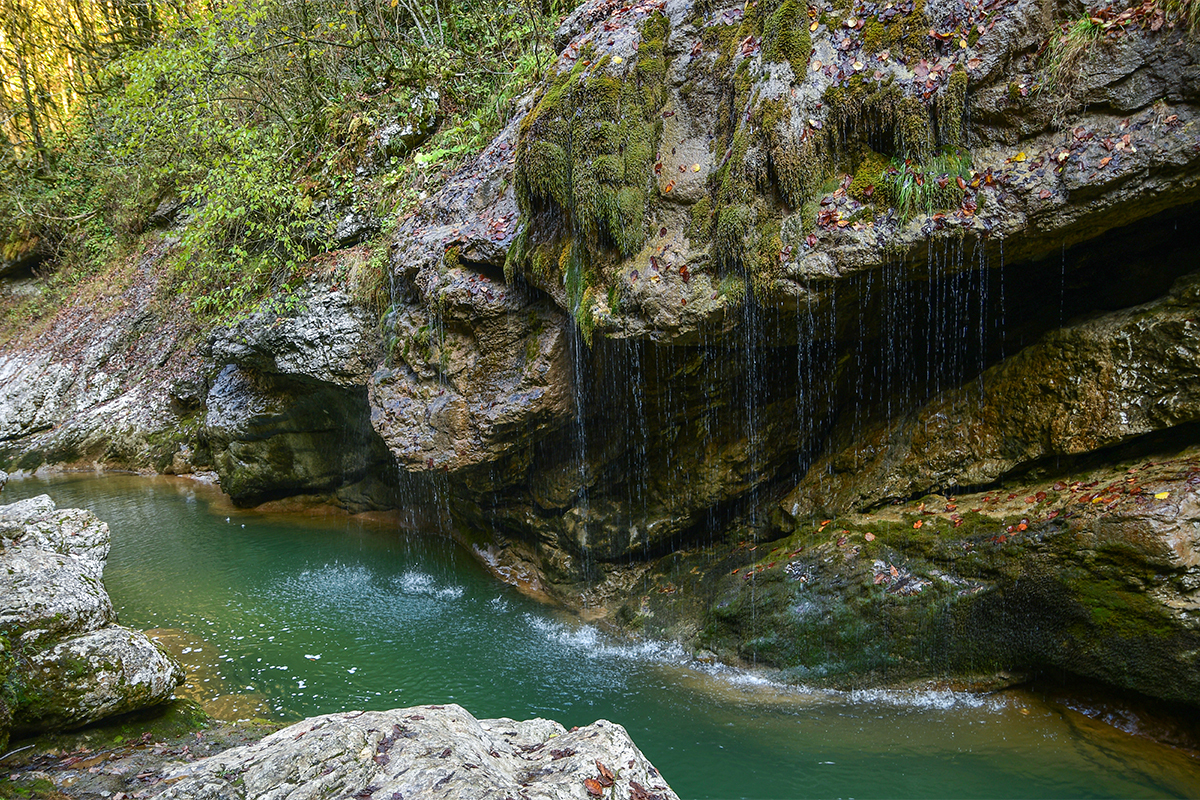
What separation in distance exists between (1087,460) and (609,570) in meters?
5.20

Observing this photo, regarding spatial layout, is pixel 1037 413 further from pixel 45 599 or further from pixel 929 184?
pixel 45 599

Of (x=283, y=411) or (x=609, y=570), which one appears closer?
(x=609, y=570)

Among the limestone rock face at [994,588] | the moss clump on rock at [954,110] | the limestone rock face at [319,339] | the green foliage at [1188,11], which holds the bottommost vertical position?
the limestone rock face at [994,588]

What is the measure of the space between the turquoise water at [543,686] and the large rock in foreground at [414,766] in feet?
7.13

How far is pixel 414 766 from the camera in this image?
2.68 meters

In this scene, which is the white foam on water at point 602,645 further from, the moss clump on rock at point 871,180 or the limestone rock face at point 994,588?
the moss clump on rock at point 871,180

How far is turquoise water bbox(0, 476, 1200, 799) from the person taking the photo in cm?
462

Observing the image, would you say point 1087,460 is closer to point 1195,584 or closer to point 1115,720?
point 1195,584

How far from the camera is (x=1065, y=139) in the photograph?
4.86 m

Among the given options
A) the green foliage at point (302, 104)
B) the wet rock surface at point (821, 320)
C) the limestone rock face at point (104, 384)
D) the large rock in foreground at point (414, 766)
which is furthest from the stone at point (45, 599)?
the limestone rock face at point (104, 384)

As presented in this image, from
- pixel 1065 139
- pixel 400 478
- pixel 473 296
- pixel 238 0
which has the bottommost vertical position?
pixel 400 478

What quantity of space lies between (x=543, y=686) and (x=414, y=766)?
3757mm

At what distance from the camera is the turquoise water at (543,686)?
15.1 ft

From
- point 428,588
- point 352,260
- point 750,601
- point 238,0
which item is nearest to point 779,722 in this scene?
point 750,601
